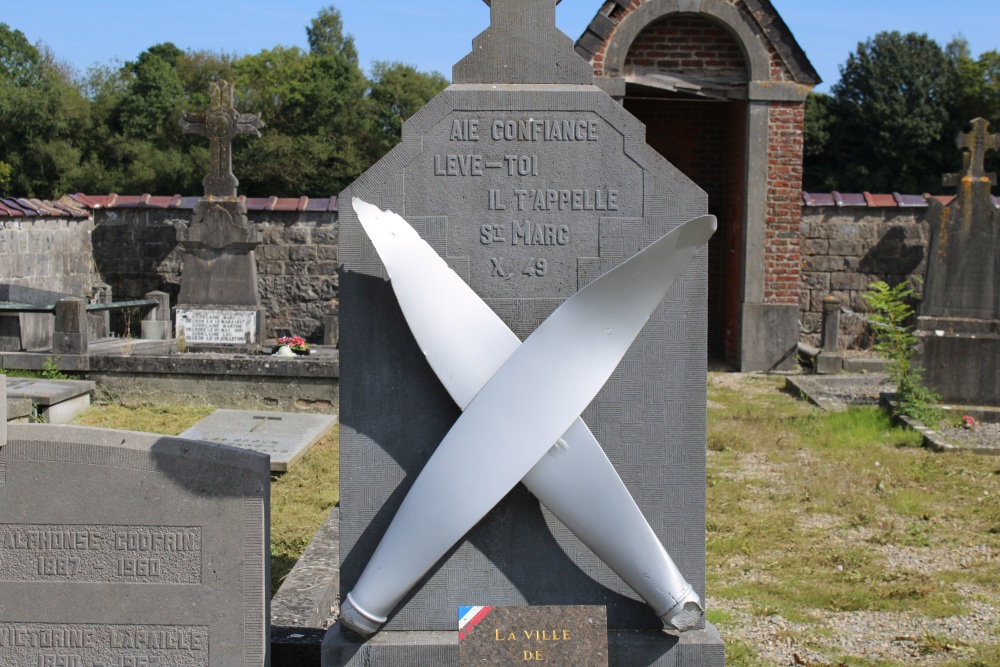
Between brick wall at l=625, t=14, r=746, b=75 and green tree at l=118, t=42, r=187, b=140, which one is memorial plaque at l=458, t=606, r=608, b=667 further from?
green tree at l=118, t=42, r=187, b=140

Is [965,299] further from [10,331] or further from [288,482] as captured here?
[10,331]

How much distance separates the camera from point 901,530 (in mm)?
6125

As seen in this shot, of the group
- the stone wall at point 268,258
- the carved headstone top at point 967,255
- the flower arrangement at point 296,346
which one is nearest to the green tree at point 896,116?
the stone wall at point 268,258

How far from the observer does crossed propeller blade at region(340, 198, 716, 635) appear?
3.10 metres

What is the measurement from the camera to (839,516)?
6.42m

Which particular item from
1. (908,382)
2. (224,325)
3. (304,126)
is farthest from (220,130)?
(304,126)

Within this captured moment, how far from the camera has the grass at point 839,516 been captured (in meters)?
5.00

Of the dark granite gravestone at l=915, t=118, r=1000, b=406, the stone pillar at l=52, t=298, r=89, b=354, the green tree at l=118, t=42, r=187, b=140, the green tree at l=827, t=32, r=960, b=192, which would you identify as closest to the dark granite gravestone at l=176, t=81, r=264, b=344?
the stone pillar at l=52, t=298, r=89, b=354

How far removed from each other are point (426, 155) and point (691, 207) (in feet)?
2.91

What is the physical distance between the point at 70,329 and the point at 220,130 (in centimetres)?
407

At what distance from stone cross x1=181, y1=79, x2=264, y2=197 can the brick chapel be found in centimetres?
457

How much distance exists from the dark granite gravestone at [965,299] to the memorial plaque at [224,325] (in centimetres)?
766

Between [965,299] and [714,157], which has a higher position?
[714,157]

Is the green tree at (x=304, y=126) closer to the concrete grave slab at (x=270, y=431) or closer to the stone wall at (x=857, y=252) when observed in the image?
the stone wall at (x=857, y=252)
